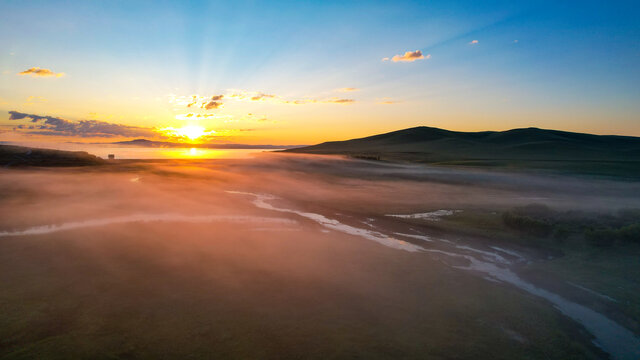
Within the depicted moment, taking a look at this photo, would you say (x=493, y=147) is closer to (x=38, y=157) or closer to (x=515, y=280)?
(x=38, y=157)

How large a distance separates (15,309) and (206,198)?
39.5 feet

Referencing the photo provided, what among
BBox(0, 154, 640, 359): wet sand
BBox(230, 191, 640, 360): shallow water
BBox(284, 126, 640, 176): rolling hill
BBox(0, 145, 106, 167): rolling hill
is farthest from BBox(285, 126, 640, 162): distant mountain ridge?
BBox(0, 154, 640, 359): wet sand

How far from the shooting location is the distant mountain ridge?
8638 centimetres

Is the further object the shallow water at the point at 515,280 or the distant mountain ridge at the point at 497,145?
the distant mountain ridge at the point at 497,145

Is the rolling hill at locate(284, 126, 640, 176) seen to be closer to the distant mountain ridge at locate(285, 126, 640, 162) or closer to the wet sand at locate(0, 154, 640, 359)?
the distant mountain ridge at locate(285, 126, 640, 162)

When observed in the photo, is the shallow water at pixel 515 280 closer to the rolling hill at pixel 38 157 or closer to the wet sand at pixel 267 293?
the wet sand at pixel 267 293

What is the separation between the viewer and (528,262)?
30.2 feet

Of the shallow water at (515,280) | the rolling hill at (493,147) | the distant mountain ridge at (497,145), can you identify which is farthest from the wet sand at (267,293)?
the distant mountain ridge at (497,145)

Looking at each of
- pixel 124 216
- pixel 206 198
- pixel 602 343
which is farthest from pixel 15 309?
pixel 206 198

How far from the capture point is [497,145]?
4469 inches

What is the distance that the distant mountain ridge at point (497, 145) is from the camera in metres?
86.4

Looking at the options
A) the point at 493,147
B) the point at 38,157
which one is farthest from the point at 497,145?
the point at 38,157

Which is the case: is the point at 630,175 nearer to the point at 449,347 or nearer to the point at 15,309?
the point at 449,347

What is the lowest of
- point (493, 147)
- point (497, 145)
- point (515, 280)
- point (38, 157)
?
point (515, 280)
